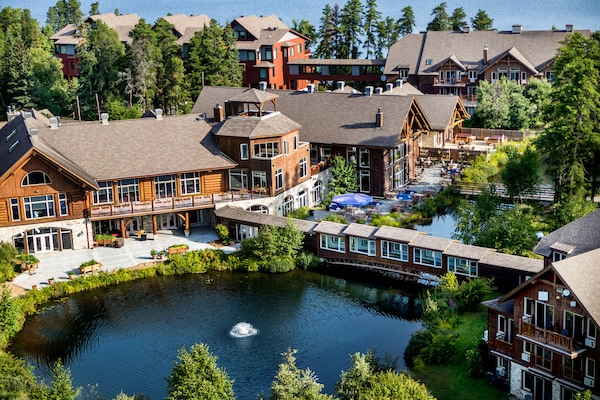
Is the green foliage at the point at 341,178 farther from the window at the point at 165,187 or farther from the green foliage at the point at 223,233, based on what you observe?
the window at the point at 165,187

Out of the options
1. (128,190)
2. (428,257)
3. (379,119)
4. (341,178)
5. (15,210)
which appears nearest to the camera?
(428,257)

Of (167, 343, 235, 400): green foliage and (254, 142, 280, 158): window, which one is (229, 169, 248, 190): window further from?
(167, 343, 235, 400): green foliage

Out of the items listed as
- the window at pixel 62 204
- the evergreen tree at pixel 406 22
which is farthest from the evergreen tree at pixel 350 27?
the window at pixel 62 204

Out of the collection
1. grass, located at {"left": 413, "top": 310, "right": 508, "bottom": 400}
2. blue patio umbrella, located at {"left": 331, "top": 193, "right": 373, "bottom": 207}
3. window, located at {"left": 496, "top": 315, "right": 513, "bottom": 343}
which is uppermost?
blue patio umbrella, located at {"left": 331, "top": 193, "right": 373, "bottom": 207}

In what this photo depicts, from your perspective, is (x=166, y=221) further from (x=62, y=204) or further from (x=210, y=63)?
(x=210, y=63)

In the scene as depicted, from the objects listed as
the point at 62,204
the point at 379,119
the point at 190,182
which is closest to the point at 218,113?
the point at 190,182

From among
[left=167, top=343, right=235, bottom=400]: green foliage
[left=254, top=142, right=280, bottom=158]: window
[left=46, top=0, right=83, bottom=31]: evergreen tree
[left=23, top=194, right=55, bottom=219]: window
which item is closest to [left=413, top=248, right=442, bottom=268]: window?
[left=254, top=142, right=280, bottom=158]: window

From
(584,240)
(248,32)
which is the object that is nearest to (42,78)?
(248,32)
